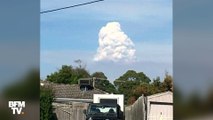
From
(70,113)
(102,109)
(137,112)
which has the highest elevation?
(102,109)

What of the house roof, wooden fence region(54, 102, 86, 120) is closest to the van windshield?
wooden fence region(54, 102, 86, 120)

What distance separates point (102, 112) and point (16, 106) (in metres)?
16.4

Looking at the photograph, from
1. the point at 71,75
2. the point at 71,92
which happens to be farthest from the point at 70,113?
the point at 71,75

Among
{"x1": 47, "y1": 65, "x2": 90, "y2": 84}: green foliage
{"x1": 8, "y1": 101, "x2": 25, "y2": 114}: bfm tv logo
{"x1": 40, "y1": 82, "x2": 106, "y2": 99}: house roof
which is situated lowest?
{"x1": 40, "y1": 82, "x2": 106, "y2": 99}: house roof

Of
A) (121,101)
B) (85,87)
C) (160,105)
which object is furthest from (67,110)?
(85,87)

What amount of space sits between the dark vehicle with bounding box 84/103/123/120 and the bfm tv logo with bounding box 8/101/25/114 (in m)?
15.9

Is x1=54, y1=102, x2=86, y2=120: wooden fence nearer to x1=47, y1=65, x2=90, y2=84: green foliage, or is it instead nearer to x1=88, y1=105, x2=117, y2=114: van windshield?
x1=88, y1=105, x2=117, y2=114: van windshield

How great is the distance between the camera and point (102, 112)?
63.3 ft

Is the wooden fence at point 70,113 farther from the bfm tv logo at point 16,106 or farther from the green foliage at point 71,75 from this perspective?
the bfm tv logo at point 16,106

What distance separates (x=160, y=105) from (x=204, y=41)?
17.6 metres

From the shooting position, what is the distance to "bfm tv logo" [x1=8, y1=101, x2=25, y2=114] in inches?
114

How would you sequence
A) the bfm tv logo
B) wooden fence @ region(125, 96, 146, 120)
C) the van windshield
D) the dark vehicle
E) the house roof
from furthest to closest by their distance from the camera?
the house roof < wooden fence @ region(125, 96, 146, 120) < the van windshield < the dark vehicle < the bfm tv logo

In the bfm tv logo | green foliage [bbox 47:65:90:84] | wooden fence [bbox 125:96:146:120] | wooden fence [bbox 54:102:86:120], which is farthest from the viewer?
green foliage [bbox 47:65:90:84]

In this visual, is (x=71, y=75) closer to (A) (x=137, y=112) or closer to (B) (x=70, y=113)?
(B) (x=70, y=113)
